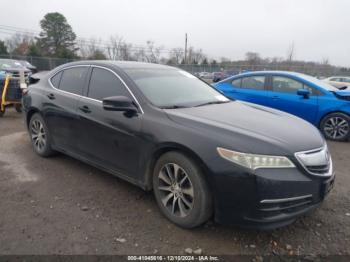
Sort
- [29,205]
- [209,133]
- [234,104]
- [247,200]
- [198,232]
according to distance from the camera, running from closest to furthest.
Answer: [247,200] → [209,133] → [198,232] → [29,205] → [234,104]

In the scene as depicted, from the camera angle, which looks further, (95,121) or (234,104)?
(234,104)

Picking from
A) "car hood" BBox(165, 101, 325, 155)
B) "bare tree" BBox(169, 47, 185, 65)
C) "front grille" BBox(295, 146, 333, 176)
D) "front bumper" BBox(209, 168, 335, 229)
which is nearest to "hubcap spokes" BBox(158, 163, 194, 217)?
"front bumper" BBox(209, 168, 335, 229)

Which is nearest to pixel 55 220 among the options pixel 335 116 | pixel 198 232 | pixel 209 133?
pixel 198 232

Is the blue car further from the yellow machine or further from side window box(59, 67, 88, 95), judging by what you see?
the yellow machine

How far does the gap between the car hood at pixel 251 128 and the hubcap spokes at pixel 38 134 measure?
2.56 meters

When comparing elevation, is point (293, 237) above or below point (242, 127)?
below

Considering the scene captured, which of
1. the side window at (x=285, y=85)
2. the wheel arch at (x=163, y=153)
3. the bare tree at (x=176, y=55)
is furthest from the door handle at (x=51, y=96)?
the bare tree at (x=176, y=55)

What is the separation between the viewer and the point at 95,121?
3.53 meters

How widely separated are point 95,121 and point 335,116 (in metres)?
5.17

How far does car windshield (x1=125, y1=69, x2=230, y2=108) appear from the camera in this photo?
3314mm

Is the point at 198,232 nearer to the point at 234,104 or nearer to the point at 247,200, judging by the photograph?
the point at 247,200

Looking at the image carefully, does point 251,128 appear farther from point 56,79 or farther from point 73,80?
point 56,79

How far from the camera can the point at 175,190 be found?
9.37 ft

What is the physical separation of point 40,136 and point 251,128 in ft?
11.3
